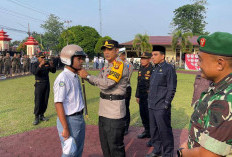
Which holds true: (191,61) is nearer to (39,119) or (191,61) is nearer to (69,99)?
(39,119)

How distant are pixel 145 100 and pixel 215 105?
12.5ft

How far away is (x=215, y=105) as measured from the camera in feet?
3.83

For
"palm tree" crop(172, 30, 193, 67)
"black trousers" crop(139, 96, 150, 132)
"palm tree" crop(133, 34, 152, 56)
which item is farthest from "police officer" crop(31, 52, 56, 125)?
"palm tree" crop(172, 30, 193, 67)

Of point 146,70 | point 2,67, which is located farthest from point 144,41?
point 146,70

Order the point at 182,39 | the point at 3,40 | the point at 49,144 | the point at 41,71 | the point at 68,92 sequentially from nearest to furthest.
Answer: the point at 68,92
the point at 49,144
the point at 41,71
the point at 3,40
the point at 182,39

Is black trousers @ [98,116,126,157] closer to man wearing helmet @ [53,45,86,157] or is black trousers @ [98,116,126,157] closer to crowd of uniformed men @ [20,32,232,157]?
crowd of uniformed men @ [20,32,232,157]

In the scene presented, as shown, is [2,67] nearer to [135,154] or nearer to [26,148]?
[26,148]

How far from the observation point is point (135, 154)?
399cm

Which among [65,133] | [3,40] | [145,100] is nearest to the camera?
[65,133]

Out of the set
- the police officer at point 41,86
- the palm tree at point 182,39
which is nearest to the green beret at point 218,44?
the police officer at point 41,86

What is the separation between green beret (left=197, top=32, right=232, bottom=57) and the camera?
121 centimetres

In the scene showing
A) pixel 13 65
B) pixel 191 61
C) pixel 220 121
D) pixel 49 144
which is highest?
pixel 191 61

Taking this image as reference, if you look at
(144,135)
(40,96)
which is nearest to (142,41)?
(40,96)

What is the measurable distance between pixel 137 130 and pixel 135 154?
1367 millimetres
